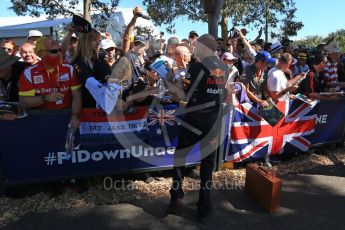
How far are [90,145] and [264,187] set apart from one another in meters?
2.15

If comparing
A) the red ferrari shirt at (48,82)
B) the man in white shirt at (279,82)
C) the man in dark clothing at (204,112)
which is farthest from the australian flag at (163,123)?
the man in white shirt at (279,82)

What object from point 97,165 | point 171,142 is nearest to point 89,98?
point 97,165

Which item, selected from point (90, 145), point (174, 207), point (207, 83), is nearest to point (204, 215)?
point (174, 207)

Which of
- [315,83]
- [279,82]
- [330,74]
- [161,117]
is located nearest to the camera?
[161,117]

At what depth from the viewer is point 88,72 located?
414 centimetres

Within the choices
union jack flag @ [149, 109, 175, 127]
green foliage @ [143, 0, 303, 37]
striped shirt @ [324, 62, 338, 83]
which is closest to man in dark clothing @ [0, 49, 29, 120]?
union jack flag @ [149, 109, 175, 127]

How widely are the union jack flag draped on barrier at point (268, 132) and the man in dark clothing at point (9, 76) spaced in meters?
2.92

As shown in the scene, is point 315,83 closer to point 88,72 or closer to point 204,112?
point 204,112

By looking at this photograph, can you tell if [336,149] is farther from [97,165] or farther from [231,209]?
[97,165]

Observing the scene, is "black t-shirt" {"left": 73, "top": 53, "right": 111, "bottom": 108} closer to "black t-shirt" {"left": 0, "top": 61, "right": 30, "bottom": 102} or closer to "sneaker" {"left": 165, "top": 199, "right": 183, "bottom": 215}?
"black t-shirt" {"left": 0, "top": 61, "right": 30, "bottom": 102}

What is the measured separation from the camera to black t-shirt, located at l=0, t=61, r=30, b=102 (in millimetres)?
4367

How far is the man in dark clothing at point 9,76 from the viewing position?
4.32 meters

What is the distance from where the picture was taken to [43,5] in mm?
20234

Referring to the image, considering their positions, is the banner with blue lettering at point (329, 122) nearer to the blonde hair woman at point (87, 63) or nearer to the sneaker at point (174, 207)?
the sneaker at point (174, 207)
